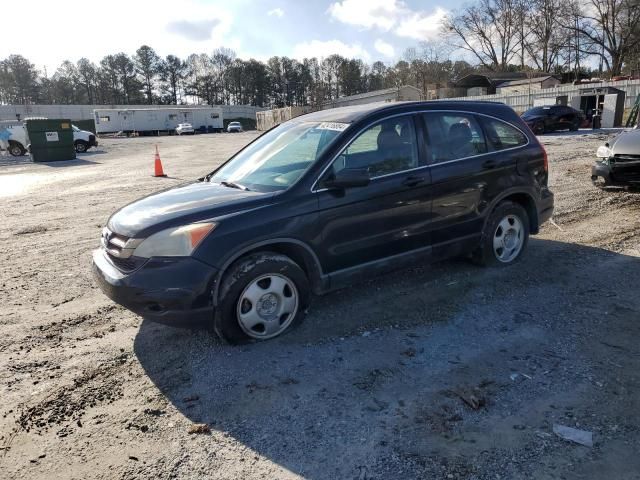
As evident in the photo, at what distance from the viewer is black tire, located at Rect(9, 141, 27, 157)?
89.5 ft

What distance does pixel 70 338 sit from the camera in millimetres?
4145

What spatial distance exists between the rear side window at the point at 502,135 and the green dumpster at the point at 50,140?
77.8ft

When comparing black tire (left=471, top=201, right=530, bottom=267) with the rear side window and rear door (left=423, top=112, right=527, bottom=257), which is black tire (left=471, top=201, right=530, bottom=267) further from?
the rear side window

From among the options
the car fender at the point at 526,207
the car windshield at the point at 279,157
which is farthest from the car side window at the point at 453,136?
the car windshield at the point at 279,157

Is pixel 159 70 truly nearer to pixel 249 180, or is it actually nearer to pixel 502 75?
pixel 502 75

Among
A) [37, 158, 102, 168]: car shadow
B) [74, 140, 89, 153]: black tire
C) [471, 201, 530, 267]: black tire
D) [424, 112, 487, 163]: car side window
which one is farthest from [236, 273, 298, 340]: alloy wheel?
[74, 140, 89, 153]: black tire

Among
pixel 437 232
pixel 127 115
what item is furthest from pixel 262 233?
pixel 127 115

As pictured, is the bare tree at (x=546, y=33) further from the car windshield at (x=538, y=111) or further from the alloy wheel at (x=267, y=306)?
the alloy wheel at (x=267, y=306)

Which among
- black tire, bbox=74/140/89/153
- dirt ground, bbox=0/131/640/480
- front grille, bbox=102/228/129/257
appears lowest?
dirt ground, bbox=0/131/640/480

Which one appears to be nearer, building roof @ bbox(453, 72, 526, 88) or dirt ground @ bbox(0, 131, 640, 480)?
dirt ground @ bbox(0, 131, 640, 480)

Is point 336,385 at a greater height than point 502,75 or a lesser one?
lesser

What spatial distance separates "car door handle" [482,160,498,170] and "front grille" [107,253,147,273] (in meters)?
3.50

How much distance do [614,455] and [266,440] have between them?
6.35 feet

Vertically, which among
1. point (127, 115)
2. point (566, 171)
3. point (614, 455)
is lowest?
point (614, 455)
